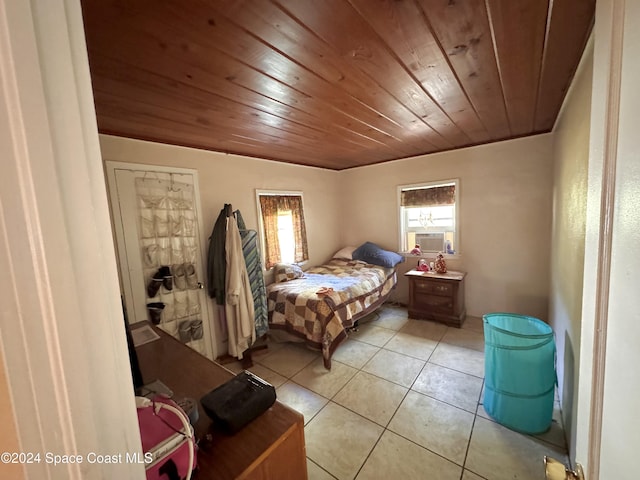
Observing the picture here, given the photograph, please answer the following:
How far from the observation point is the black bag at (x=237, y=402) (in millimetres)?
896

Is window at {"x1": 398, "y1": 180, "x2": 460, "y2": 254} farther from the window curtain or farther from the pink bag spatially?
the pink bag

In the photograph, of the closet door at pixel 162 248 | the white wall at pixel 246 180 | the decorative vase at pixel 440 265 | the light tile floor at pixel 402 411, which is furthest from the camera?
the decorative vase at pixel 440 265

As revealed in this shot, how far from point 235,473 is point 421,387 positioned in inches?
74.6

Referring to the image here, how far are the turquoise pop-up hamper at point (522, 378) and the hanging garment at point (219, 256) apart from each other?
229cm

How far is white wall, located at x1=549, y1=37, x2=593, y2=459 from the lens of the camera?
1.35 meters

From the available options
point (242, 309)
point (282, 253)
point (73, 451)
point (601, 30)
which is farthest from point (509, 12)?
point (282, 253)

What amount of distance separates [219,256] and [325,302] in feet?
3.72

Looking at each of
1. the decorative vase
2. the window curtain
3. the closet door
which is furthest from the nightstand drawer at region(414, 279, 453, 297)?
the closet door

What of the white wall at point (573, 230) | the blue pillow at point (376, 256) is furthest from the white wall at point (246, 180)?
the white wall at point (573, 230)

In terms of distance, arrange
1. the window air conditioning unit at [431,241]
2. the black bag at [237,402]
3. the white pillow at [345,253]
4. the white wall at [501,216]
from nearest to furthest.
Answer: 1. the black bag at [237,402]
2. the white wall at [501,216]
3. the window air conditioning unit at [431,241]
4. the white pillow at [345,253]

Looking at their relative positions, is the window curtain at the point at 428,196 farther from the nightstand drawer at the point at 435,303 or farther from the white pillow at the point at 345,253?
the nightstand drawer at the point at 435,303

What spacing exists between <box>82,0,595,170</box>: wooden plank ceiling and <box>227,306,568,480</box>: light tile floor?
7.35 feet

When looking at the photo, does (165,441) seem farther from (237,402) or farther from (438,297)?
(438,297)

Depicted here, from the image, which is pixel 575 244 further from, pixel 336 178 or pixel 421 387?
pixel 336 178
